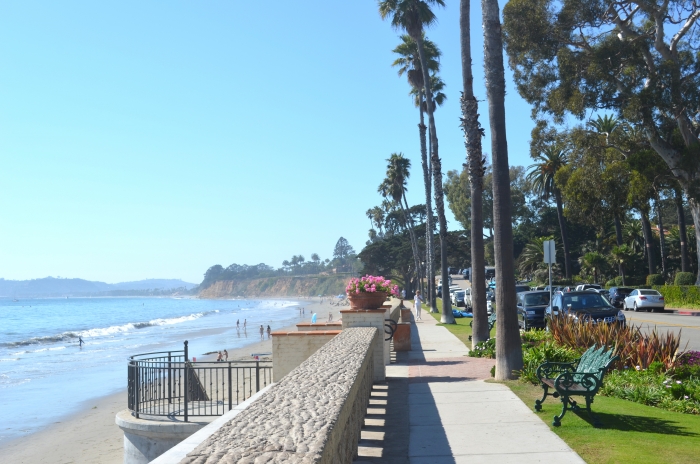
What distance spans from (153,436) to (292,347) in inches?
102

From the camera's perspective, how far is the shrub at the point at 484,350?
53.9 feet

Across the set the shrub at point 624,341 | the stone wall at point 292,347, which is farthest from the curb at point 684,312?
the stone wall at point 292,347

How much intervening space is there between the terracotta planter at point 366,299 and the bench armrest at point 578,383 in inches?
183

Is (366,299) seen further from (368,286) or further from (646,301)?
(646,301)

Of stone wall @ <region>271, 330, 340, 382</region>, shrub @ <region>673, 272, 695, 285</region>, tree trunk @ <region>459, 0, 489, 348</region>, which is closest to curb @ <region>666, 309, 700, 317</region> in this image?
shrub @ <region>673, 272, 695, 285</region>

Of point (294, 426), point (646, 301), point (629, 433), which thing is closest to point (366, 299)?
point (629, 433)

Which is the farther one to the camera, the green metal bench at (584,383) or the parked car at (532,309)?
the parked car at (532,309)

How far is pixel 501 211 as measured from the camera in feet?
40.6

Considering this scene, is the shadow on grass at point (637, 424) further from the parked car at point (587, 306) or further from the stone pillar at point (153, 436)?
the parked car at point (587, 306)

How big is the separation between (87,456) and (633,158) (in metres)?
26.4

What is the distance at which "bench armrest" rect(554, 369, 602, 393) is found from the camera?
26.6 feet

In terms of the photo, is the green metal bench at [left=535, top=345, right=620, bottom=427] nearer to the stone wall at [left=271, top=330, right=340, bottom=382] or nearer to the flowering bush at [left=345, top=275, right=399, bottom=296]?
the stone wall at [left=271, top=330, right=340, bottom=382]

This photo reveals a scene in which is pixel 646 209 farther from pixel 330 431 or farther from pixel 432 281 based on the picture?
pixel 330 431

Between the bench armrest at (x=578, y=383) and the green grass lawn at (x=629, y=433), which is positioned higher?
the bench armrest at (x=578, y=383)
